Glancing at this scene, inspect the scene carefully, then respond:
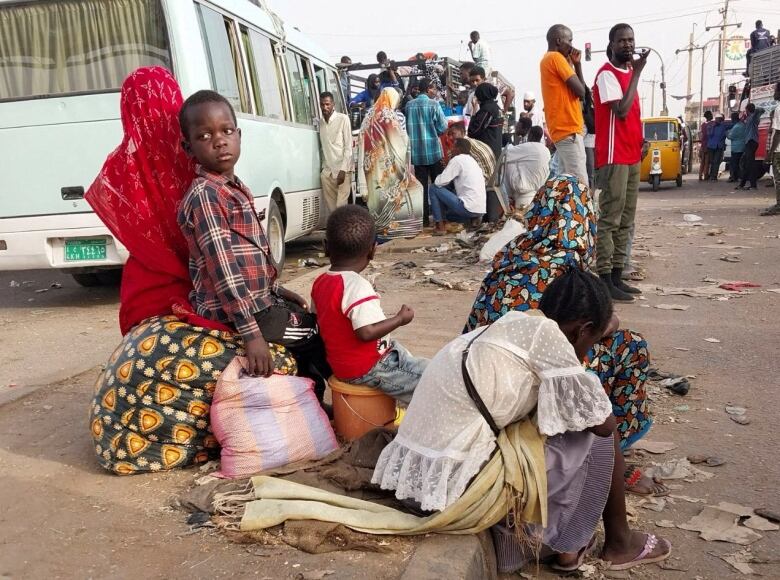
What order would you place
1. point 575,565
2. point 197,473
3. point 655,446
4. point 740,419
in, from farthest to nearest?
point 740,419 → point 655,446 → point 197,473 → point 575,565

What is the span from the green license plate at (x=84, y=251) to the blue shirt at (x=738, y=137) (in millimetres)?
15902

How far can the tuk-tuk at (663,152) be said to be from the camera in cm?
2008

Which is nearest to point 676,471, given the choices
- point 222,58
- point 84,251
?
point 84,251

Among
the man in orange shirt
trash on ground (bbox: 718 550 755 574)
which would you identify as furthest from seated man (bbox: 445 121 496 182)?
trash on ground (bbox: 718 550 755 574)

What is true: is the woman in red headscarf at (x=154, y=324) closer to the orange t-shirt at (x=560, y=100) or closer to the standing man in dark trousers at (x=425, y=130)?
the orange t-shirt at (x=560, y=100)

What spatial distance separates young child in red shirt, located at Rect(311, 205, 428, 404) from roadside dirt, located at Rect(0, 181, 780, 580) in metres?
0.78

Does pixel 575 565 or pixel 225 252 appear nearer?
pixel 575 565

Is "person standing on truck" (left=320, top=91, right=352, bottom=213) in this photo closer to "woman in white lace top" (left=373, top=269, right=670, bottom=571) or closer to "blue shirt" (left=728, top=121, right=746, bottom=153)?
"woman in white lace top" (left=373, top=269, right=670, bottom=571)

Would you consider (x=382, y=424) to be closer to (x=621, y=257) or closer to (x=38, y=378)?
(x=38, y=378)

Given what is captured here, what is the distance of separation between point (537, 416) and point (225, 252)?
1.37 meters

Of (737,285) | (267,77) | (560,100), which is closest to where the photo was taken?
(560,100)

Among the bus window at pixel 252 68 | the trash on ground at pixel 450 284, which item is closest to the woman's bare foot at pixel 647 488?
the trash on ground at pixel 450 284

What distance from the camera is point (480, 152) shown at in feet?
36.3

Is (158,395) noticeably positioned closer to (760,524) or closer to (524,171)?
(760,524)
